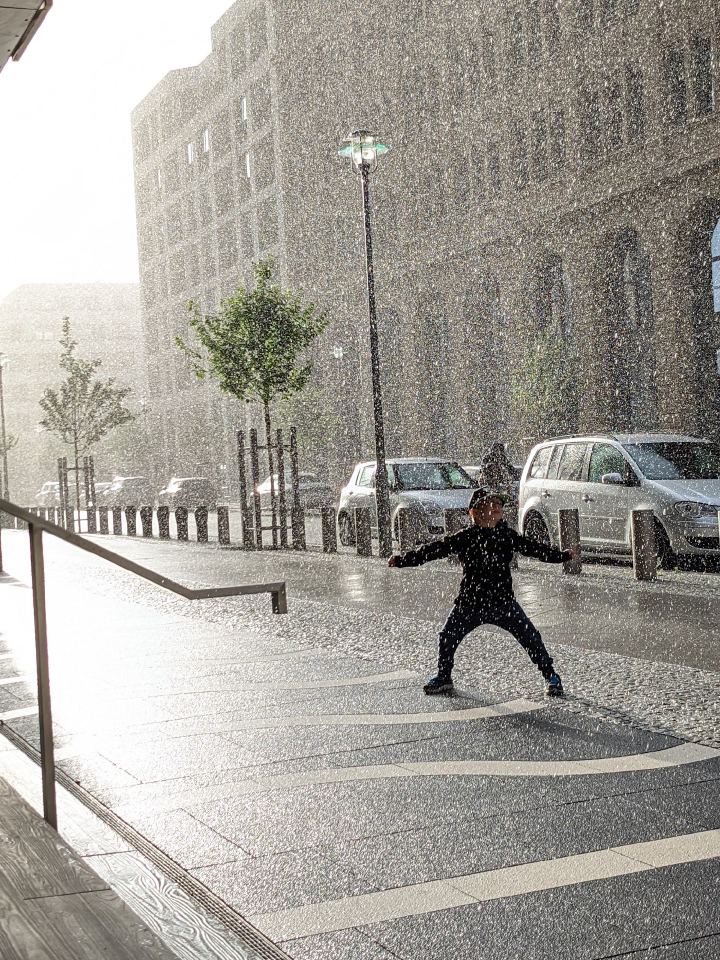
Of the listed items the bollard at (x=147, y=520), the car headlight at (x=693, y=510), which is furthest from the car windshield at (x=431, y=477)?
the bollard at (x=147, y=520)

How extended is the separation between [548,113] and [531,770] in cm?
3685

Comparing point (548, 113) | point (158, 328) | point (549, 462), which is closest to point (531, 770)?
point (549, 462)

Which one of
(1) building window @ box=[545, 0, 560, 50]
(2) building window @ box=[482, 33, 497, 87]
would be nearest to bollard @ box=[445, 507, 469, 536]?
(1) building window @ box=[545, 0, 560, 50]

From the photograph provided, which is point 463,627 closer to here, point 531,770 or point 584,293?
point 531,770

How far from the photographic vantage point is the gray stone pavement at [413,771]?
12.5 feet

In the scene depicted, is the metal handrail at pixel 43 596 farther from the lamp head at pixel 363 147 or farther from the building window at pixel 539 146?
the building window at pixel 539 146

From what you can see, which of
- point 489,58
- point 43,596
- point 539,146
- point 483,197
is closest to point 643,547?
point 43,596

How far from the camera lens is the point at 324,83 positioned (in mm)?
55719

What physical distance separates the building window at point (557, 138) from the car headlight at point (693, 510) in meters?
26.8

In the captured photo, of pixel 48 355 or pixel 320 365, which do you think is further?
pixel 48 355

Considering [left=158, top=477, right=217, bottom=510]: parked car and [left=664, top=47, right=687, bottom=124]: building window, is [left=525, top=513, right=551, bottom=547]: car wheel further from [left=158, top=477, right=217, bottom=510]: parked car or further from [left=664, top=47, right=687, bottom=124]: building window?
[left=158, top=477, right=217, bottom=510]: parked car

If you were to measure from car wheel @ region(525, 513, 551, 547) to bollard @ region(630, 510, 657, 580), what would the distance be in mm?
3119

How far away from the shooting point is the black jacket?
7.19 metres

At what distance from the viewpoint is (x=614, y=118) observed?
36969 mm
